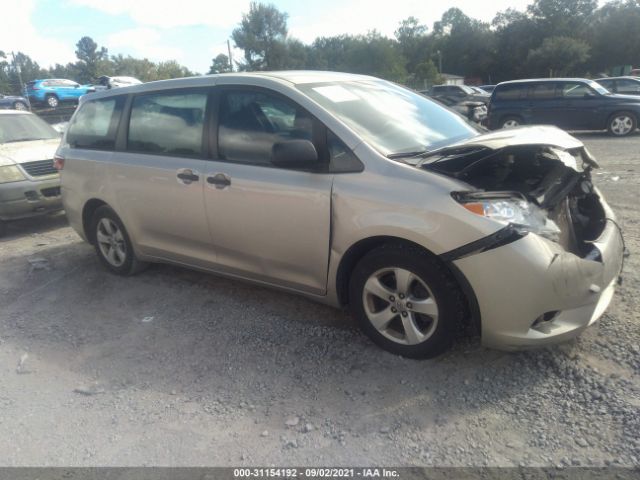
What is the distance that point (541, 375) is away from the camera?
2.90 m

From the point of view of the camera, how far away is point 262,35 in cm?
6419

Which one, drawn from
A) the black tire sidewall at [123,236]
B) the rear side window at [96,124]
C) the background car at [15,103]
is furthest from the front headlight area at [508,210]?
the background car at [15,103]

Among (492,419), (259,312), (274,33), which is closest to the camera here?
(492,419)

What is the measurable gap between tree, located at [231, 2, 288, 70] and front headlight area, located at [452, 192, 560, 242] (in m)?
63.5

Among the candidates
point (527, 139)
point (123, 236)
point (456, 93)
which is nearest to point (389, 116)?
point (527, 139)

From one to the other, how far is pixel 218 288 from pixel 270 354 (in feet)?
4.39

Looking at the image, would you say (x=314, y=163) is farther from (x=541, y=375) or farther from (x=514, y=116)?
(x=514, y=116)

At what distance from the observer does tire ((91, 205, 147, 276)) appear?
4.84 metres

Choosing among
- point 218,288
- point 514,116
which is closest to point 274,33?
point 514,116

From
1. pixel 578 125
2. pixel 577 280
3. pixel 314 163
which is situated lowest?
pixel 578 125

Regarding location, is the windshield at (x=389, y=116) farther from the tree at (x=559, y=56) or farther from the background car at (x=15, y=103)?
the tree at (x=559, y=56)

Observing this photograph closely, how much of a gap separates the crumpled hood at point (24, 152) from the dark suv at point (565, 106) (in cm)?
1120

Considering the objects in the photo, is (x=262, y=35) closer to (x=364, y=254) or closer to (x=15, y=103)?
(x=15, y=103)

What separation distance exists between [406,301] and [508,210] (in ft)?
2.53
